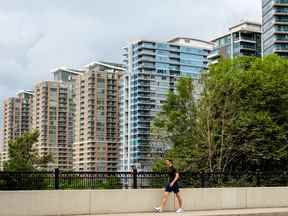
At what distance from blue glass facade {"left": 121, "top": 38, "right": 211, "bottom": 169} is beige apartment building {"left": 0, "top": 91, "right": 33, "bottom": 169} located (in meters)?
29.7

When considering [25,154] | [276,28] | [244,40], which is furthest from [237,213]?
[244,40]

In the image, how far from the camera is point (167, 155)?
1695 inches

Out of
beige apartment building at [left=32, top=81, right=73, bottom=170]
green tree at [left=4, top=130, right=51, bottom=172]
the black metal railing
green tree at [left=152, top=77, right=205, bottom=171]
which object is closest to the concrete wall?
the black metal railing

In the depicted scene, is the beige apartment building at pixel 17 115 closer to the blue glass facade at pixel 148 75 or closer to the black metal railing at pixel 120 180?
the blue glass facade at pixel 148 75

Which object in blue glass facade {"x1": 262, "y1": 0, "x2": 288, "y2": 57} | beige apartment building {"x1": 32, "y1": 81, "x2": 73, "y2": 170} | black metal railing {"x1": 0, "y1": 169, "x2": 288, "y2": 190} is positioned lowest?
black metal railing {"x1": 0, "y1": 169, "x2": 288, "y2": 190}

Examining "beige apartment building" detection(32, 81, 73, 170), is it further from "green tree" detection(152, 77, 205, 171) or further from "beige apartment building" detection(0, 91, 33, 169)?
"green tree" detection(152, 77, 205, 171)

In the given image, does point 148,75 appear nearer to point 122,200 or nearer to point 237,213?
point 237,213

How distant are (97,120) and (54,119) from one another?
1305 centimetres

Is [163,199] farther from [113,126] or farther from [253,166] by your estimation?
[113,126]

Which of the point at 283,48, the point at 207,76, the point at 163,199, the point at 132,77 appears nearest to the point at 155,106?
the point at 132,77

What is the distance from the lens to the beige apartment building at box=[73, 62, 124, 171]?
573ft

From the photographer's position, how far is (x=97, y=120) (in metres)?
180

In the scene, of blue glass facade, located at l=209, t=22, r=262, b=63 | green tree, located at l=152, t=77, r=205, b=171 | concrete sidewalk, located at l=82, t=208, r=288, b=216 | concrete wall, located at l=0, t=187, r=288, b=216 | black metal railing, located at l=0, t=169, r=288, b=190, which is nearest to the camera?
concrete wall, located at l=0, t=187, r=288, b=216

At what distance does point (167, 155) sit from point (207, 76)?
701 centimetres
